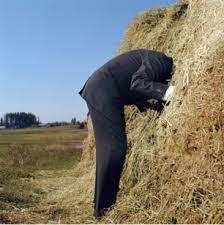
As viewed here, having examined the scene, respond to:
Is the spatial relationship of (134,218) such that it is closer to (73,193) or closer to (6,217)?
(6,217)

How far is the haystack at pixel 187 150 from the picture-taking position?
4.50 meters

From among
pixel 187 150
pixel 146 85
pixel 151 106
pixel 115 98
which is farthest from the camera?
pixel 151 106

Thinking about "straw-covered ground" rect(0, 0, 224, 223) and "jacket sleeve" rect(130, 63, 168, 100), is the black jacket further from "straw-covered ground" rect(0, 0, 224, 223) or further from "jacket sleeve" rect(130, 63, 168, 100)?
"straw-covered ground" rect(0, 0, 224, 223)

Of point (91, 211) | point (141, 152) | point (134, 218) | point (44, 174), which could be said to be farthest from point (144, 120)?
point (44, 174)

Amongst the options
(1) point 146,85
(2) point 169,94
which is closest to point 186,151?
(2) point 169,94

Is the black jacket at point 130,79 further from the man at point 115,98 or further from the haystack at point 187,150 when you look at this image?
the haystack at point 187,150

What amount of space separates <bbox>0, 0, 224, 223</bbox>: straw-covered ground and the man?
0.16 meters

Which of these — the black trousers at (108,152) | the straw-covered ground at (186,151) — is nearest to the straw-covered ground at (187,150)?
the straw-covered ground at (186,151)

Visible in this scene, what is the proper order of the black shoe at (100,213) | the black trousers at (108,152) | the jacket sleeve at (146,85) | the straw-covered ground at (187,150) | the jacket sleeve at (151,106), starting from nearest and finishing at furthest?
the straw-covered ground at (187,150)
the jacket sleeve at (146,85)
the black trousers at (108,152)
the black shoe at (100,213)
the jacket sleeve at (151,106)

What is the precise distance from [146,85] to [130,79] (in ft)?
0.82

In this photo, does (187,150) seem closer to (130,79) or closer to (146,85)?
(146,85)

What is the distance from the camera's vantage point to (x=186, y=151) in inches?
187

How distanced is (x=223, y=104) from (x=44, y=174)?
6564 mm

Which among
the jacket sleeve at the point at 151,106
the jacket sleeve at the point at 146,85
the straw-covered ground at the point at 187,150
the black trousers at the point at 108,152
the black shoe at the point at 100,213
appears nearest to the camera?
the straw-covered ground at the point at 187,150
